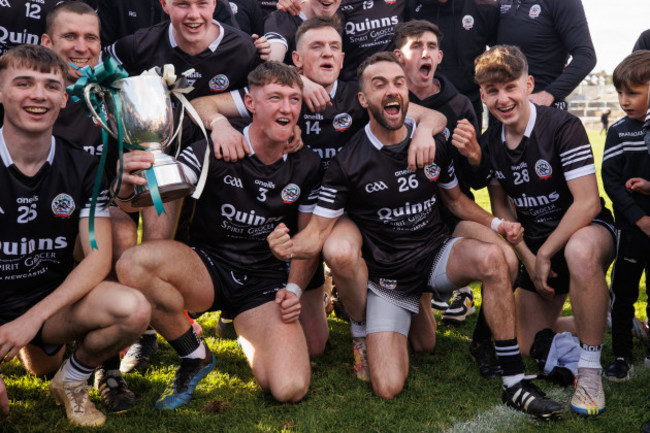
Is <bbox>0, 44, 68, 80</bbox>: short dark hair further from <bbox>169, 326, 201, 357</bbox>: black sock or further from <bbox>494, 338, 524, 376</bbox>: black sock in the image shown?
<bbox>494, 338, 524, 376</bbox>: black sock

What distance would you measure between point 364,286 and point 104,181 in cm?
179

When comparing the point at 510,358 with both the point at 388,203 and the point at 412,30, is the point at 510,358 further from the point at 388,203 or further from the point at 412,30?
the point at 412,30

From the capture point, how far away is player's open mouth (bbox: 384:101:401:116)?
4273mm

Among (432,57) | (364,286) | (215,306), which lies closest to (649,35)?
(432,57)

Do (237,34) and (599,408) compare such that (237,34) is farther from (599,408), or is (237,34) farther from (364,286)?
(599,408)

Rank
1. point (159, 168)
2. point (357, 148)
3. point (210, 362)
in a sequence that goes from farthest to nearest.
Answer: point (357, 148), point (210, 362), point (159, 168)

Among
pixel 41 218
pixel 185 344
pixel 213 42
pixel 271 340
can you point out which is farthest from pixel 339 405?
pixel 213 42

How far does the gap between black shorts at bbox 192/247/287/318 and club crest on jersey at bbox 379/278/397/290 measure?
711 mm

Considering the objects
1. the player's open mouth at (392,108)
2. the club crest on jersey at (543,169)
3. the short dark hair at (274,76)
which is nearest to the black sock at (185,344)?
the short dark hair at (274,76)

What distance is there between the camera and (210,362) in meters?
4.09

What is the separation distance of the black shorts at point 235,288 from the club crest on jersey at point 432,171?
1.28 metres

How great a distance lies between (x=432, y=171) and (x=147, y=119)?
1938 millimetres

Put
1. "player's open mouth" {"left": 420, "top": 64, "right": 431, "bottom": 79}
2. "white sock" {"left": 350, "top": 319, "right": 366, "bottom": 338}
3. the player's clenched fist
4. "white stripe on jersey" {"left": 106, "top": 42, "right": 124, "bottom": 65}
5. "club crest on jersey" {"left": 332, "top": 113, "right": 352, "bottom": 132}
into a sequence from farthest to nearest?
"player's open mouth" {"left": 420, "top": 64, "right": 431, "bottom": 79} < "club crest on jersey" {"left": 332, "top": 113, "right": 352, "bottom": 132} < "white stripe on jersey" {"left": 106, "top": 42, "right": 124, "bottom": 65} < "white sock" {"left": 350, "top": 319, "right": 366, "bottom": 338} < the player's clenched fist

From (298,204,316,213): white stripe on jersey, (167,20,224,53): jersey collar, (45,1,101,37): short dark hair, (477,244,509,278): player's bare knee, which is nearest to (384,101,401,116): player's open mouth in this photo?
(298,204,316,213): white stripe on jersey
